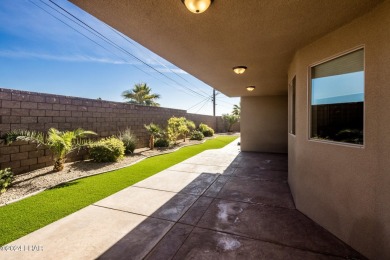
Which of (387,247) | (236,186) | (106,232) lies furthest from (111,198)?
(387,247)

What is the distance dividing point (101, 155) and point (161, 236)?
5490 mm

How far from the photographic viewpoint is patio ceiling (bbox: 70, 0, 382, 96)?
2.25m

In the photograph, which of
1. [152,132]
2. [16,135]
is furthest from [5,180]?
[152,132]

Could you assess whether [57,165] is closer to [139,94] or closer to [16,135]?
[16,135]

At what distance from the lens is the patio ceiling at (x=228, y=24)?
2.25 metres

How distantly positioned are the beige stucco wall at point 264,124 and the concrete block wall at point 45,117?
6684 mm

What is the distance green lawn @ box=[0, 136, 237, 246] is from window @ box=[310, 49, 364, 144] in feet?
15.5

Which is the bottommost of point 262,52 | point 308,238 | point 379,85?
point 308,238

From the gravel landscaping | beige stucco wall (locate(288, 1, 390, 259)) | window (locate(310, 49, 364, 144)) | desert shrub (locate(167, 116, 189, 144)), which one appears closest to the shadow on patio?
beige stucco wall (locate(288, 1, 390, 259))

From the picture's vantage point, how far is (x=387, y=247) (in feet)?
6.89

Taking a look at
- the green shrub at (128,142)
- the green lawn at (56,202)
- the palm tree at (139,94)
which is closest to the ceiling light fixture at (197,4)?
the green lawn at (56,202)

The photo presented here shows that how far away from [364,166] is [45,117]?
8.38 m

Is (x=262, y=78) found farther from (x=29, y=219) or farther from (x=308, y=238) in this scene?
(x=29, y=219)

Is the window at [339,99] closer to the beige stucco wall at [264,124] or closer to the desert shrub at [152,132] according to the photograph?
the beige stucco wall at [264,124]
